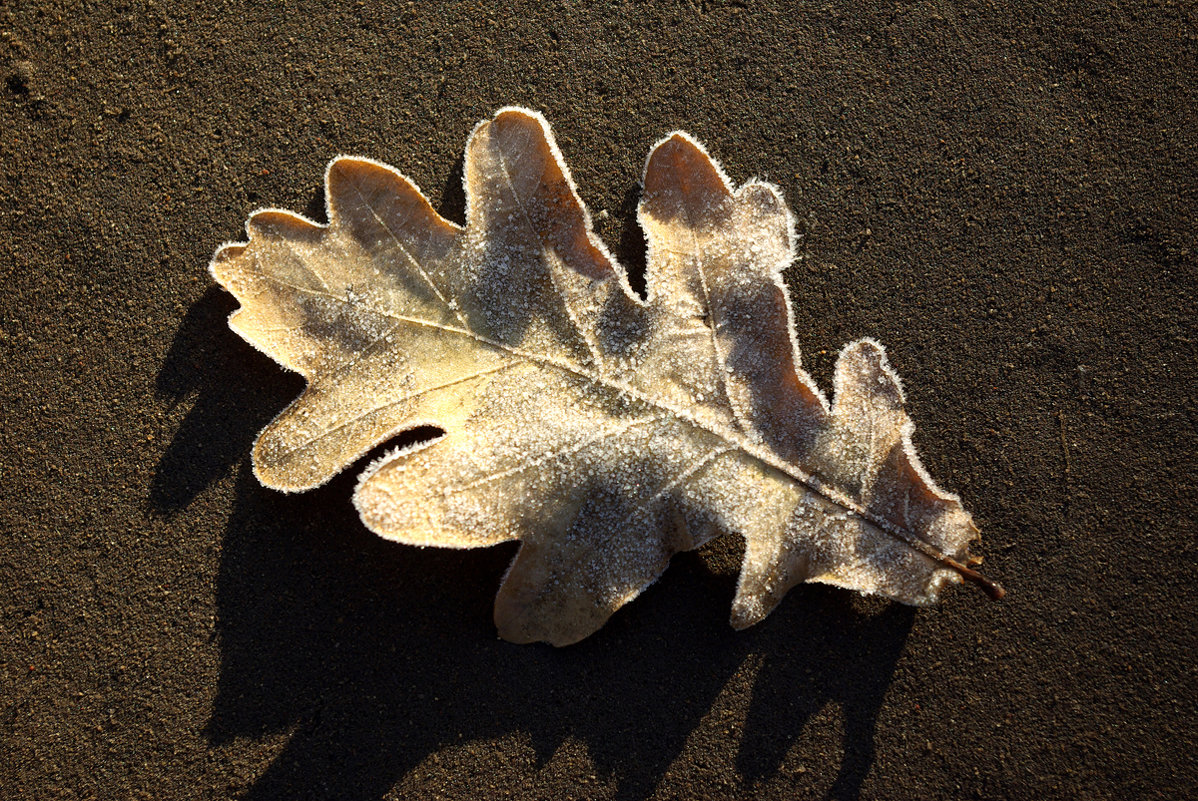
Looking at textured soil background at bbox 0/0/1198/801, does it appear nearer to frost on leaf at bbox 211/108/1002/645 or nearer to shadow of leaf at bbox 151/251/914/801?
shadow of leaf at bbox 151/251/914/801

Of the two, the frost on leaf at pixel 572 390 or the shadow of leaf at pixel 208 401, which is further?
the shadow of leaf at pixel 208 401

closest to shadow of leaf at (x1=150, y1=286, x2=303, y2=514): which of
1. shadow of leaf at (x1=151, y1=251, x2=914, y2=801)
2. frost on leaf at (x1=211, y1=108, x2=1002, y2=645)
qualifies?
shadow of leaf at (x1=151, y1=251, x2=914, y2=801)

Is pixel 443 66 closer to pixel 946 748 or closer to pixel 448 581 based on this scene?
pixel 448 581

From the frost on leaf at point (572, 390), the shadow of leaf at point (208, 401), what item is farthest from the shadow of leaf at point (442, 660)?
the frost on leaf at point (572, 390)

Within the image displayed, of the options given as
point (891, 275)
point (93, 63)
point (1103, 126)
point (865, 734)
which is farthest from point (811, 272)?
point (93, 63)

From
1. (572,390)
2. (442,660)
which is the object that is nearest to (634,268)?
A: (572,390)

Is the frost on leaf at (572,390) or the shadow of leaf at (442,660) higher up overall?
the frost on leaf at (572,390)

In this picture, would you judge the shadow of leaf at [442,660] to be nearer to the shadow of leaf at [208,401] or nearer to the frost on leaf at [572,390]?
the shadow of leaf at [208,401]
